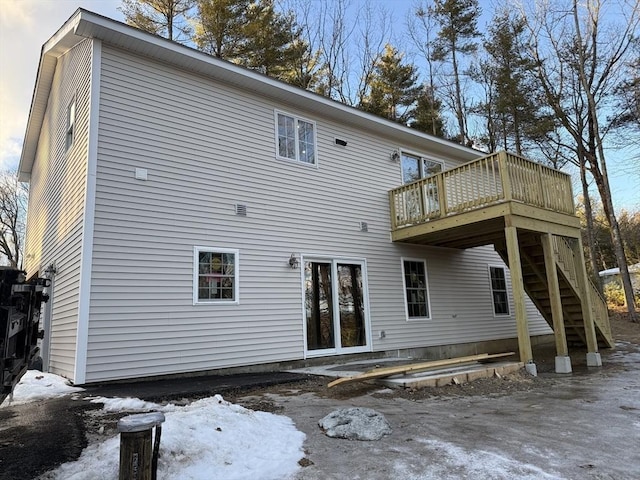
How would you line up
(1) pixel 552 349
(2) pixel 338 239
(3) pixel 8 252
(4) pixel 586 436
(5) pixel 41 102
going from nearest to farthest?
(4) pixel 586 436
(2) pixel 338 239
(5) pixel 41 102
(1) pixel 552 349
(3) pixel 8 252

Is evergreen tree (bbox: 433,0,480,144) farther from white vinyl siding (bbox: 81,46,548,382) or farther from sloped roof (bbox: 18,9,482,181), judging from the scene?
white vinyl siding (bbox: 81,46,548,382)

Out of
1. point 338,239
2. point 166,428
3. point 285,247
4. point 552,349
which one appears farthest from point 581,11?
point 166,428

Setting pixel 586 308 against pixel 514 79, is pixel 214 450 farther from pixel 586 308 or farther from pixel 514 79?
pixel 514 79

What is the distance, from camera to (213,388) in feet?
17.9

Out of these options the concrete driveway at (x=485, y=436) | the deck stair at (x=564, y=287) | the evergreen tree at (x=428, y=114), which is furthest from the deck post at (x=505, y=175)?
the evergreen tree at (x=428, y=114)

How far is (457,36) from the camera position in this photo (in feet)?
65.2

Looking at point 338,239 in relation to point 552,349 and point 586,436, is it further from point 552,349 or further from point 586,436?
point 552,349

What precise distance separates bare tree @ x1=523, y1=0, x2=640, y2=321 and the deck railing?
8.67 m

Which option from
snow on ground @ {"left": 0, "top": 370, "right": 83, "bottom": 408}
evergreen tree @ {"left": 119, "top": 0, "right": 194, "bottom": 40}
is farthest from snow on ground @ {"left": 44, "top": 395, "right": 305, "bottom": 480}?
evergreen tree @ {"left": 119, "top": 0, "right": 194, "bottom": 40}

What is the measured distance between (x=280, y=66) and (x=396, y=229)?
10.3 meters

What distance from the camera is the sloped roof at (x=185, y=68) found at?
21.3 feet

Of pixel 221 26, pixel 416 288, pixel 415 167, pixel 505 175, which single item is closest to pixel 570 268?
pixel 505 175

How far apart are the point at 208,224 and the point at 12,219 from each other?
76.3 feet

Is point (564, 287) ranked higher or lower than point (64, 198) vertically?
A: lower
